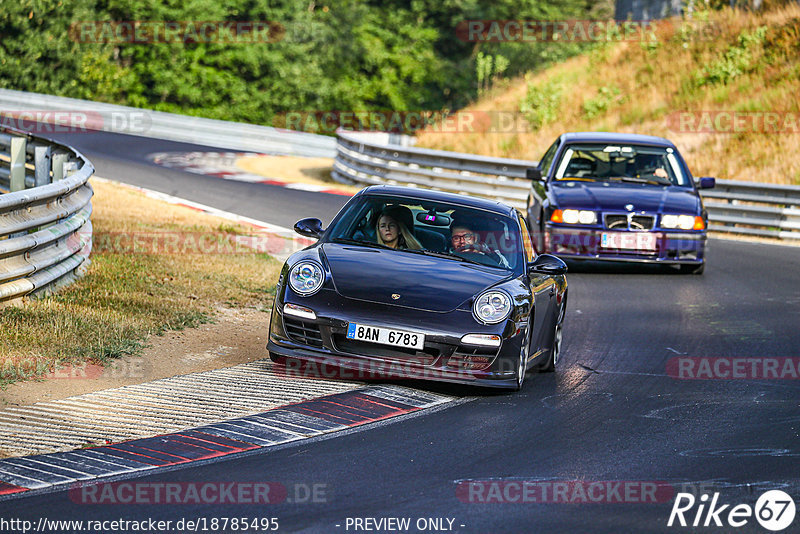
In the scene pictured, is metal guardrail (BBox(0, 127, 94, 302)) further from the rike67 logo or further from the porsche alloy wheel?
the rike67 logo

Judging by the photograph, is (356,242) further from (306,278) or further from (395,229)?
(306,278)

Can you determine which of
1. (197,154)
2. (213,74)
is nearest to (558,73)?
(197,154)

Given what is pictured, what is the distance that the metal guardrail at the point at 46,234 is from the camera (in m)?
9.54

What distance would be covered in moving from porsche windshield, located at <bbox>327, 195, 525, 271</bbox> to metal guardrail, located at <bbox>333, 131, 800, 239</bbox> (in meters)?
13.4

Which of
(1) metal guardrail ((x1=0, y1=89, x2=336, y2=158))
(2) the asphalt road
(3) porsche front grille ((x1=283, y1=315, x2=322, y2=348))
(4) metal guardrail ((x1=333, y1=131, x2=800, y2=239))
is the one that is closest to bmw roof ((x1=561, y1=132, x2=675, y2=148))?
(2) the asphalt road

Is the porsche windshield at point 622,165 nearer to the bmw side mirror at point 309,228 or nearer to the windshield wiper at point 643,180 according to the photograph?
the windshield wiper at point 643,180

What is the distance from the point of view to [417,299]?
26.3 ft

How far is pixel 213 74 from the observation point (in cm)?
5766

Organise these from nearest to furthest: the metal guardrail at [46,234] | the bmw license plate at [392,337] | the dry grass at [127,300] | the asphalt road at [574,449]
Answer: the asphalt road at [574,449]
the bmw license plate at [392,337]
the dry grass at [127,300]
the metal guardrail at [46,234]

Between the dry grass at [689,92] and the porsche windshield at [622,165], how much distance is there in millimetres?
11784

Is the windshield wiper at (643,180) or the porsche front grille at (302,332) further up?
the windshield wiper at (643,180)

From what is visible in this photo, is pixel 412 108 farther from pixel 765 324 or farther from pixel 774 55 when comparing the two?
pixel 765 324

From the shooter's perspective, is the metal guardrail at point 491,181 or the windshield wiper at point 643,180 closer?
the windshield wiper at point 643,180

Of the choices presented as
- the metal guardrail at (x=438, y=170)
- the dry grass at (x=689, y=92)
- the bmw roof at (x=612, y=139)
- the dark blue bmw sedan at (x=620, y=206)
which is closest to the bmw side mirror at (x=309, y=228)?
the dark blue bmw sedan at (x=620, y=206)
